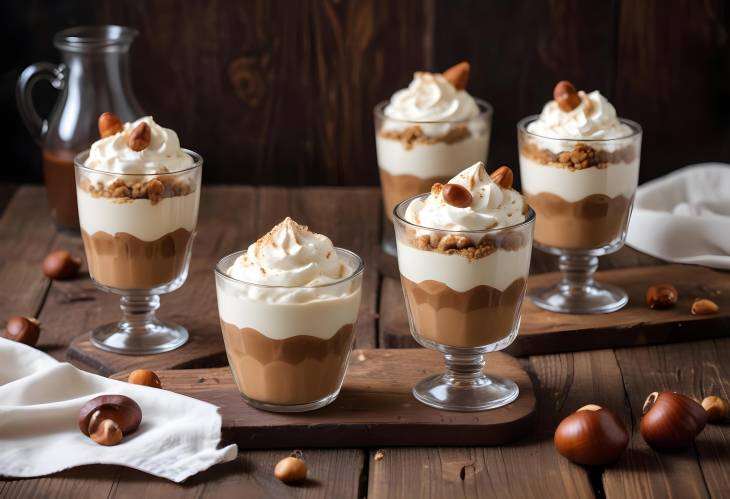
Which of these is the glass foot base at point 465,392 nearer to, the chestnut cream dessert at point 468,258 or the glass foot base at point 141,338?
the chestnut cream dessert at point 468,258

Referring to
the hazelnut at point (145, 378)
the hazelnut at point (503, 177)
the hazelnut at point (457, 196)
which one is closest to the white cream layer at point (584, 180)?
the hazelnut at point (503, 177)

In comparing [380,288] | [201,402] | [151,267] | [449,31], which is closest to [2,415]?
[201,402]

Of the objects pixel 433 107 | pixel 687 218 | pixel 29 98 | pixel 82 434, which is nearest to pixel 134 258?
pixel 82 434

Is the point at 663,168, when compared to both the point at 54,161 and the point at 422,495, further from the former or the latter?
the point at 422,495

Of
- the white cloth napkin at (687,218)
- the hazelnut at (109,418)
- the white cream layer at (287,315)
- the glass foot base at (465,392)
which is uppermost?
the white cream layer at (287,315)

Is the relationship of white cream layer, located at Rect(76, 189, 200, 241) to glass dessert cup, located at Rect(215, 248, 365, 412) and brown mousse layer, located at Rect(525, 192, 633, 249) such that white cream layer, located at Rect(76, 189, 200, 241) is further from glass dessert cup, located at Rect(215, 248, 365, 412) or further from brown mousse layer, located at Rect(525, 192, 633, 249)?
brown mousse layer, located at Rect(525, 192, 633, 249)

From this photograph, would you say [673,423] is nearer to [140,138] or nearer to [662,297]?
[662,297]

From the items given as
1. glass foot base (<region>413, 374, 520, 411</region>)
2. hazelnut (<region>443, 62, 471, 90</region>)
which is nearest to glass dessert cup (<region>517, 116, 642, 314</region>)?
hazelnut (<region>443, 62, 471, 90</region>)
